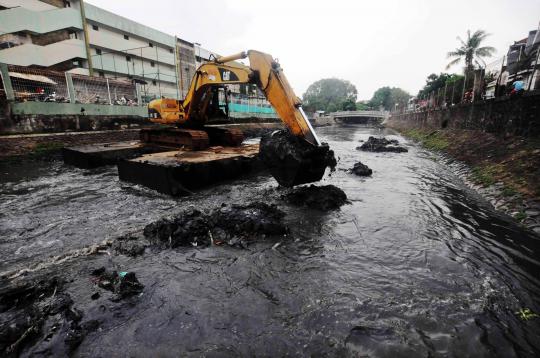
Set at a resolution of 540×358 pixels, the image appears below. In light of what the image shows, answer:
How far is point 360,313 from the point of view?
9.48 ft

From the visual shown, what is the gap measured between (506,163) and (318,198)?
5.95 m

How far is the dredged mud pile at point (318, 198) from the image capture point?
238 inches

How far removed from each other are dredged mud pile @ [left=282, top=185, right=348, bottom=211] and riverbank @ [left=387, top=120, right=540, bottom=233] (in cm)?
350

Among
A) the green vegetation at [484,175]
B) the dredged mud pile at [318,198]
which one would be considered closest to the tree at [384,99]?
the green vegetation at [484,175]

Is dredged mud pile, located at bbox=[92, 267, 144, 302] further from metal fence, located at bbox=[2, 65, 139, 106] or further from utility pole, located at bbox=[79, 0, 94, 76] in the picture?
utility pole, located at bbox=[79, 0, 94, 76]

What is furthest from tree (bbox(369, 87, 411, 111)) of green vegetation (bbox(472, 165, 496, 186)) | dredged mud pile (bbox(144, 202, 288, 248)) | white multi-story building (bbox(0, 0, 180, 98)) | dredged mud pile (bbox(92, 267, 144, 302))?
dredged mud pile (bbox(92, 267, 144, 302))

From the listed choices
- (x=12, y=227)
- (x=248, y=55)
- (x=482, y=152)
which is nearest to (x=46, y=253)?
(x=12, y=227)

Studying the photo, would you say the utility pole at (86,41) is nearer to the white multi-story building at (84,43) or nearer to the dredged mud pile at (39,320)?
the white multi-story building at (84,43)

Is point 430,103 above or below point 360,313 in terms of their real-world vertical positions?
above

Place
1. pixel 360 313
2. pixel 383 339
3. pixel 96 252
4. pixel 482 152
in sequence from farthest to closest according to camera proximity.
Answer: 1. pixel 482 152
2. pixel 96 252
3. pixel 360 313
4. pixel 383 339

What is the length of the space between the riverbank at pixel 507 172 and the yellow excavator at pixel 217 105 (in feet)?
14.4

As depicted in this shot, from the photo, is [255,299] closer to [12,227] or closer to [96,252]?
[96,252]

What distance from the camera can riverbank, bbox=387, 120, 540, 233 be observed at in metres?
5.54

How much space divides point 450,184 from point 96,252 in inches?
373
